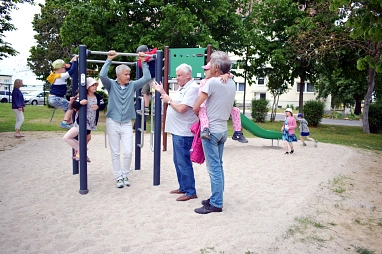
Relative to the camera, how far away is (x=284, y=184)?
609 centimetres

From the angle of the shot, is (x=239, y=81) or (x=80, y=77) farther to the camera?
(x=239, y=81)

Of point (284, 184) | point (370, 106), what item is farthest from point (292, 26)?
point (284, 184)

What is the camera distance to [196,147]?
4.28 m

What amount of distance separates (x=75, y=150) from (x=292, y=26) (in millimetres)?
15529

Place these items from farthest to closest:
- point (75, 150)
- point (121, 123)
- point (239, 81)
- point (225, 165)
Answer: point (239, 81)
point (225, 165)
point (75, 150)
point (121, 123)

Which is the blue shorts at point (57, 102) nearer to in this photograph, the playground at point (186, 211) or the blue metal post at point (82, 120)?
the playground at point (186, 211)

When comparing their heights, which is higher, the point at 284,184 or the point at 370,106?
the point at 370,106

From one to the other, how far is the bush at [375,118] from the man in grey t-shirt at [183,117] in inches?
653

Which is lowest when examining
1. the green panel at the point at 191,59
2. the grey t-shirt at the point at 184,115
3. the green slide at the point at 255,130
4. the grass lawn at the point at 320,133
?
the grass lawn at the point at 320,133

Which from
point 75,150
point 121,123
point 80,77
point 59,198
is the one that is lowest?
point 59,198

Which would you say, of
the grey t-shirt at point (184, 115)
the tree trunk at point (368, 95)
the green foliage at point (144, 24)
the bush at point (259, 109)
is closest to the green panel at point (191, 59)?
the grey t-shirt at point (184, 115)

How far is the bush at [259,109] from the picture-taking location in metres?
21.1

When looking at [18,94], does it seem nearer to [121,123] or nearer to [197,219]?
[121,123]

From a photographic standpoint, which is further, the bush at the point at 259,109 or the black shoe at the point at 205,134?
the bush at the point at 259,109
